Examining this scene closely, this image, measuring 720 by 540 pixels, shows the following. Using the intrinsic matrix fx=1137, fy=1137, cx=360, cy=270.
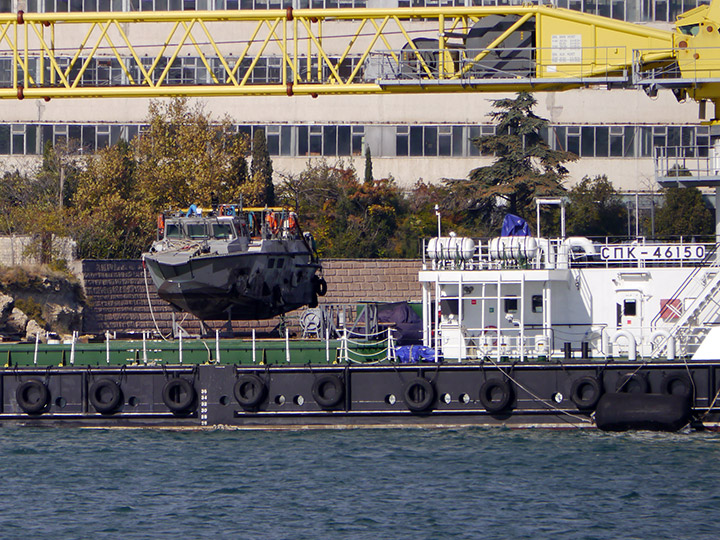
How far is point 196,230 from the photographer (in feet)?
116

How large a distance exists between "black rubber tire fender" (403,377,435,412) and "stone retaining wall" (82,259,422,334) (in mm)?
18834

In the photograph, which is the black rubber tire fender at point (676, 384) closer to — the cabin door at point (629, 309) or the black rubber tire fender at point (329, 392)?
the cabin door at point (629, 309)

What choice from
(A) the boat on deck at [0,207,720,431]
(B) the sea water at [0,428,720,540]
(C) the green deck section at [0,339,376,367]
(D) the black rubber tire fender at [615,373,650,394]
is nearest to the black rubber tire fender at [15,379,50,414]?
(A) the boat on deck at [0,207,720,431]

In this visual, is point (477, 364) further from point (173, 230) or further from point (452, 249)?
point (173, 230)

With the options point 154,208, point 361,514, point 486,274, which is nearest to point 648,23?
point 154,208

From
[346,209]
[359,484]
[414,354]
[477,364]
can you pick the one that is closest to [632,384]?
[477,364]

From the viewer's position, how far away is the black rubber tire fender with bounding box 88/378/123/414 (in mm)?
26391

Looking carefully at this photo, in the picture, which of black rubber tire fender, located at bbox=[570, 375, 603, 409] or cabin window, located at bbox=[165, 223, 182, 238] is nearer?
black rubber tire fender, located at bbox=[570, 375, 603, 409]

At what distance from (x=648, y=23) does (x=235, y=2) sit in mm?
21134

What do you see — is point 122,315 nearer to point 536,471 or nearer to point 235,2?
point 235,2

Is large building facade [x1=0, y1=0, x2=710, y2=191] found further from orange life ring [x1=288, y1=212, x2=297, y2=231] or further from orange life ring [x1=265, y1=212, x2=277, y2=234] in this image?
orange life ring [x1=265, y1=212, x2=277, y2=234]

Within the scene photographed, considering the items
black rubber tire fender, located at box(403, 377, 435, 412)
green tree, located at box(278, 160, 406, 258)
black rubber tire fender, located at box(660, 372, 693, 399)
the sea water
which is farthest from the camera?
green tree, located at box(278, 160, 406, 258)

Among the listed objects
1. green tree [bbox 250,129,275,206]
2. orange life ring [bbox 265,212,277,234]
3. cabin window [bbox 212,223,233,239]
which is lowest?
cabin window [bbox 212,223,233,239]

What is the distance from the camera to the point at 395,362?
85.5ft
